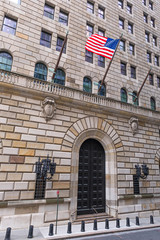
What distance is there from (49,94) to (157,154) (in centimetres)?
1369

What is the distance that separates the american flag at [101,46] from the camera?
46.9 feet

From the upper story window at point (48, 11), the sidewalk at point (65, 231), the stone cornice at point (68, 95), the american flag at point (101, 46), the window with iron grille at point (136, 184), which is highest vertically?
the upper story window at point (48, 11)

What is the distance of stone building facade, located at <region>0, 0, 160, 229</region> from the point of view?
→ 1128 cm

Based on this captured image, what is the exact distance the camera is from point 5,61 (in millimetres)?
13234

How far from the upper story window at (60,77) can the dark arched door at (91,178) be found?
616cm

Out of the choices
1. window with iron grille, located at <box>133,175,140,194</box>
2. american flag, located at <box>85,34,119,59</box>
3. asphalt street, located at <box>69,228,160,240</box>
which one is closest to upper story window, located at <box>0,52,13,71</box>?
american flag, located at <box>85,34,119,59</box>

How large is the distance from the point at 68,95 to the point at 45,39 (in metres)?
6.18

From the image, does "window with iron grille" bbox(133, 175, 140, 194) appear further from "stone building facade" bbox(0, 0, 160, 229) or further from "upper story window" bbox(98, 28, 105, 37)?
"upper story window" bbox(98, 28, 105, 37)

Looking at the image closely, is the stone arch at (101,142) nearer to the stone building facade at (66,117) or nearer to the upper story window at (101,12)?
the stone building facade at (66,117)

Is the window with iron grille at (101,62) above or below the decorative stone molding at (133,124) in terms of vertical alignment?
above

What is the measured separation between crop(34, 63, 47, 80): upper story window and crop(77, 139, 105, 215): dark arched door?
7202 mm

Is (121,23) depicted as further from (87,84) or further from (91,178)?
(91,178)

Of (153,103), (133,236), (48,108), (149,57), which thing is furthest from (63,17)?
(133,236)

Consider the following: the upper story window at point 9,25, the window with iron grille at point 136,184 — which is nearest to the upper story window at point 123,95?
the window with iron grille at point 136,184
